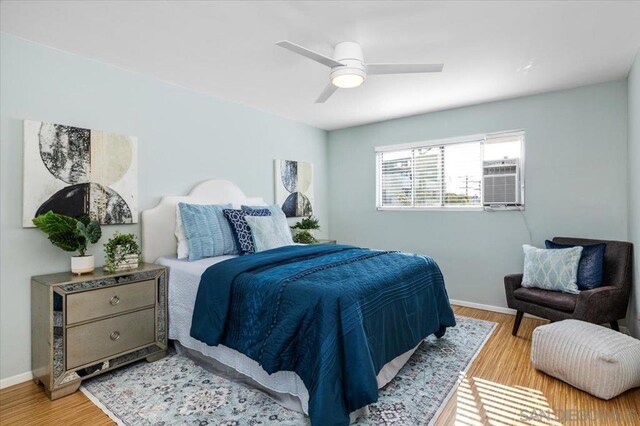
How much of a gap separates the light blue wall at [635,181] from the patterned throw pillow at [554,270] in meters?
0.41

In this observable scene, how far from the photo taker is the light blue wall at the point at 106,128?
236 cm

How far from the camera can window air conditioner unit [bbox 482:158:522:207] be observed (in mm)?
3822

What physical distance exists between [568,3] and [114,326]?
3.69 m

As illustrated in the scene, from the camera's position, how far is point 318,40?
244cm

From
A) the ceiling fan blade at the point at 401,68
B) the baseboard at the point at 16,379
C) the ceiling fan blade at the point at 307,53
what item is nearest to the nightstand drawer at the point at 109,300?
the baseboard at the point at 16,379

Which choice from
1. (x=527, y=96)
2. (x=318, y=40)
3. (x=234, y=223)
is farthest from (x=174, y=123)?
(x=527, y=96)

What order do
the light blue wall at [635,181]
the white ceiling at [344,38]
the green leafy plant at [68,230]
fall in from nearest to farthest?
the white ceiling at [344,38]
the green leafy plant at [68,230]
the light blue wall at [635,181]

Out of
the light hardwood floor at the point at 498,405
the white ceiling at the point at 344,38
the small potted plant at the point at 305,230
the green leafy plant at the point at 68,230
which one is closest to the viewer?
the light hardwood floor at the point at 498,405

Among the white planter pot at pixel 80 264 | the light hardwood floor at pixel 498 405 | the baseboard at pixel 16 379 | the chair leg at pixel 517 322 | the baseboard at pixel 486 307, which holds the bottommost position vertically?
the light hardwood floor at pixel 498 405

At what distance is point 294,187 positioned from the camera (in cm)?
479

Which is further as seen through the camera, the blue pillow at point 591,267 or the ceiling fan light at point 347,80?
the blue pillow at point 591,267

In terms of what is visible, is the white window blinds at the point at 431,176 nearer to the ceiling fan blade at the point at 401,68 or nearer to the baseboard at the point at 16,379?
the ceiling fan blade at the point at 401,68

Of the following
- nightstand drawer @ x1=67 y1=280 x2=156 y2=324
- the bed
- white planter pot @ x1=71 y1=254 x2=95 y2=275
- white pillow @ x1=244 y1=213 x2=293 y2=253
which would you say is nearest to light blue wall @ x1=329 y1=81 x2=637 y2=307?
the bed

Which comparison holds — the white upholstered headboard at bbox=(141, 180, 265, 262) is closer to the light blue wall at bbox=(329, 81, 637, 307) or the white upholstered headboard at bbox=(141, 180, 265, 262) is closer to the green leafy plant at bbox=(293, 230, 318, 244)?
the green leafy plant at bbox=(293, 230, 318, 244)
